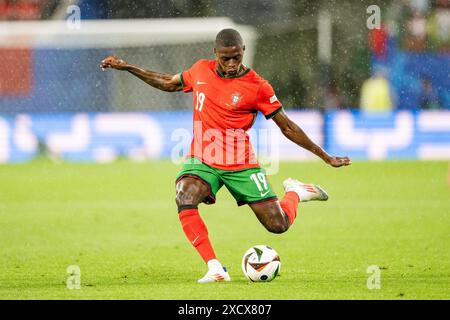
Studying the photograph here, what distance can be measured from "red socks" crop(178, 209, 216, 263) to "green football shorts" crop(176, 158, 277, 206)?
0.29m

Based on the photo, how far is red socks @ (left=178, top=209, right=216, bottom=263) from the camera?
804 cm

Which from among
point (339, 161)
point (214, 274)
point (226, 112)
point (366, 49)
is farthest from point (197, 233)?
point (366, 49)

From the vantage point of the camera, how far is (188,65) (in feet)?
69.7

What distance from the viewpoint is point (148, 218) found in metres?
13.7

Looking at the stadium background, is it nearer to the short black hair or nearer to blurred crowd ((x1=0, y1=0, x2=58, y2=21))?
blurred crowd ((x1=0, y1=0, x2=58, y2=21))

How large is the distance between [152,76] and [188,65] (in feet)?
40.5

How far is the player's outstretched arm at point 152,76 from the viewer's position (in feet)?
28.8

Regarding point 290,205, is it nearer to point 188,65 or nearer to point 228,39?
point 228,39

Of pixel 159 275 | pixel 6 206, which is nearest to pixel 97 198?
pixel 6 206
